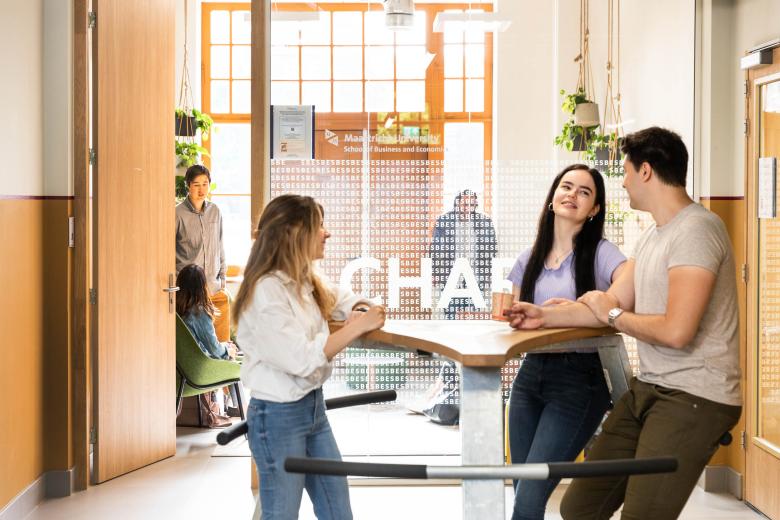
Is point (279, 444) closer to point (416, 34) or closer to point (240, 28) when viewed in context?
point (416, 34)

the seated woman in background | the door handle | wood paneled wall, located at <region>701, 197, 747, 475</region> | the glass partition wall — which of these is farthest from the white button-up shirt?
the seated woman in background

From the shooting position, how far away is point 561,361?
9.21 ft

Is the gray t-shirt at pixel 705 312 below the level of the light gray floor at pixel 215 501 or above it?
above

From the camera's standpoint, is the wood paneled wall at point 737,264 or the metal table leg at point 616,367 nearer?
the metal table leg at point 616,367

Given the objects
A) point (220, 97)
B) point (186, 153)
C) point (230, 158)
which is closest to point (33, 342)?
point (186, 153)

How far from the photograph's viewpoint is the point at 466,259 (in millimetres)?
4551

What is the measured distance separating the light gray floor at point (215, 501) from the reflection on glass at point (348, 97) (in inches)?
73.0

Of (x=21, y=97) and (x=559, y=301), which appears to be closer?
(x=559, y=301)

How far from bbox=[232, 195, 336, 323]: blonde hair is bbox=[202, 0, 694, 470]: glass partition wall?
2062 millimetres

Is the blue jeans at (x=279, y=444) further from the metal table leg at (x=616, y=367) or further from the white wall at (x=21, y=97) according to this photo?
the white wall at (x=21, y=97)

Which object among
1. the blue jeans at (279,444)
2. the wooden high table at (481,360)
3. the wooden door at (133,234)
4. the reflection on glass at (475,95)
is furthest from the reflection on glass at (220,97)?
the blue jeans at (279,444)

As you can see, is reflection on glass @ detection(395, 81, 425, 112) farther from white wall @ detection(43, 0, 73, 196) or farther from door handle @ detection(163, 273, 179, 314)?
door handle @ detection(163, 273, 179, 314)

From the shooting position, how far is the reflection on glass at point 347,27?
455 cm

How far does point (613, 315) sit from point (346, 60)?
251 centimetres
